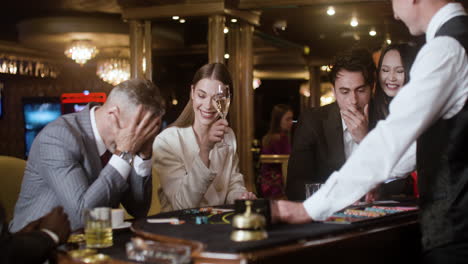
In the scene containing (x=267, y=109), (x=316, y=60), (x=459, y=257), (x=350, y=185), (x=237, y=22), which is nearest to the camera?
(x=459, y=257)

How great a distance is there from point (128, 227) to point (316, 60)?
11.1 m

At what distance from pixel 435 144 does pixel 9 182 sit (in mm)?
1964

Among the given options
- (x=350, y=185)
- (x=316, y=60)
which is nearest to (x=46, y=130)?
(x=350, y=185)

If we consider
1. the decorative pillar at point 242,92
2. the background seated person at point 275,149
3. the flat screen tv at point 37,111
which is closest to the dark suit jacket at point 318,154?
the decorative pillar at point 242,92

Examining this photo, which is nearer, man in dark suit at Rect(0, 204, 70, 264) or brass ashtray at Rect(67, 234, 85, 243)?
man in dark suit at Rect(0, 204, 70, 264)

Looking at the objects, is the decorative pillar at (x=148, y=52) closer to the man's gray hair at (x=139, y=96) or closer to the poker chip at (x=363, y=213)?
the man's gray hair at (x=139, y=96)

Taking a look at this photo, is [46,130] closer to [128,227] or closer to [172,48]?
[128,227]

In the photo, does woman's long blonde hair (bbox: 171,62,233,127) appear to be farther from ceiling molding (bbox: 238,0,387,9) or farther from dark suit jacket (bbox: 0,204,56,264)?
ceiling molding (bbox: 238,0,387,9)

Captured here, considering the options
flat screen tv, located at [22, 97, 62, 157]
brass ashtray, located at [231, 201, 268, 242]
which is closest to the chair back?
brass ashtray, located at [231, 201, 268, 242]

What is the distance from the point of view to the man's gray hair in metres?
2.35

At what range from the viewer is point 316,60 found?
42.0 feet

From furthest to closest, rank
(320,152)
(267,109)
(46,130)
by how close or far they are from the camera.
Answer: (267,109) → (320,152) → (46,130)

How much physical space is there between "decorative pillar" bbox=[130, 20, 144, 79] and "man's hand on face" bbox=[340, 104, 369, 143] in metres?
3.90

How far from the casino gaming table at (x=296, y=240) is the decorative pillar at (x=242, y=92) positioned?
14.1 ft
